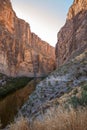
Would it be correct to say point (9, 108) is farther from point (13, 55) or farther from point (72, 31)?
point (13, 55)

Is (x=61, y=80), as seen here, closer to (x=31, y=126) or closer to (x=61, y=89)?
(x=61, y=89)

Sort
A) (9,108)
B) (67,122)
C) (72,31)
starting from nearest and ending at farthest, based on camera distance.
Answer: (67,122) → (9,108) → (72,31)

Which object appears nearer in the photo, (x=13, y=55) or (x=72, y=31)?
(x=72, y=31)

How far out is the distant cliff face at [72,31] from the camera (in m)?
79.6

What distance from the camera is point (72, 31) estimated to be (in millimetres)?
91625

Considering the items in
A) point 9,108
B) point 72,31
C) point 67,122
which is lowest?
point 9,108

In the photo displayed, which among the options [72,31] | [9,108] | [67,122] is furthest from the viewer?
[72,31]

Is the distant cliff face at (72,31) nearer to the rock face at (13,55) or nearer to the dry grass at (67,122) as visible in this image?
the rock face at (13,55)

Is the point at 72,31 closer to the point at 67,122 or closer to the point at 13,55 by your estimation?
the point at 13,55

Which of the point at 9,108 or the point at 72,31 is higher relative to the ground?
the point at 72,31

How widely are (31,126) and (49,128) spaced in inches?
39.5

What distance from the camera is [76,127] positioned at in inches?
252

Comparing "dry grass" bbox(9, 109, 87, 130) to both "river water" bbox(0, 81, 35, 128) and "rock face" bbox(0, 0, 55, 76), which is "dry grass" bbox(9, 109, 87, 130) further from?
"rock face" bbox(0, 0, 55, 76)

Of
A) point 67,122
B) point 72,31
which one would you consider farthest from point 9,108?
point 72,31
